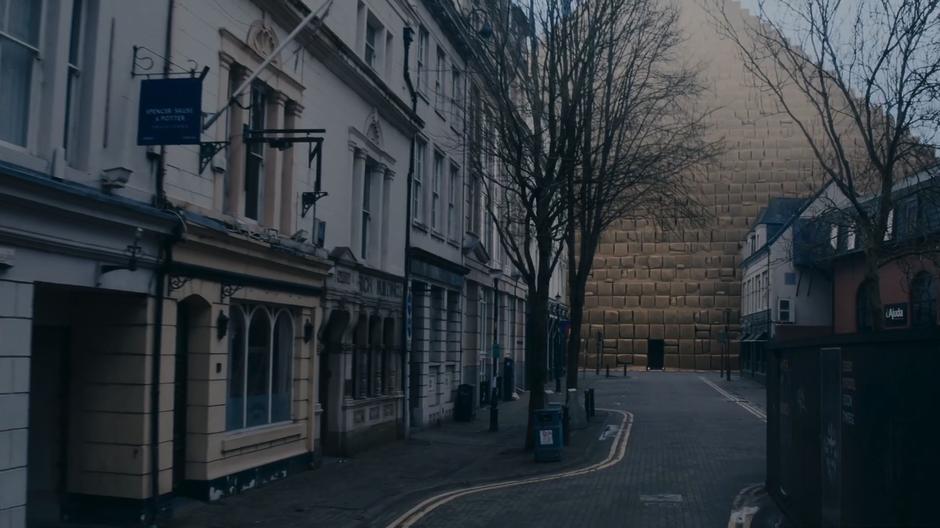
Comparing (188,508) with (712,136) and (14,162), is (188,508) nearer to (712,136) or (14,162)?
(14,162)

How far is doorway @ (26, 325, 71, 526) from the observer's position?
40.4ft

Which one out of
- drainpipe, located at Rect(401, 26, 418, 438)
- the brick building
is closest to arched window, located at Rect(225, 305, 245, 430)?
drainpipe, located at Rect(401, 26, 418, 438)

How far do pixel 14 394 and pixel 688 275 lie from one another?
7264 cm

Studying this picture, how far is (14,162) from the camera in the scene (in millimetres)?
9766

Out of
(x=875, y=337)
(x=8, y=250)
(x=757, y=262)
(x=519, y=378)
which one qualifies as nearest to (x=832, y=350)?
(x=875, y=337)

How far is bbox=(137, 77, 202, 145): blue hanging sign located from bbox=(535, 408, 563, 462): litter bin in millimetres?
10341

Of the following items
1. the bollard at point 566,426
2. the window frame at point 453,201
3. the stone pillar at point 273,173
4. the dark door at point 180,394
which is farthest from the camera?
the window frame at point 453,201

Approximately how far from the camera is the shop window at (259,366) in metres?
15.4

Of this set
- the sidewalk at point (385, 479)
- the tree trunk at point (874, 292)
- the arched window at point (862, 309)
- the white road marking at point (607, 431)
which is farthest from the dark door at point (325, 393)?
the arched window at point (862, 309)

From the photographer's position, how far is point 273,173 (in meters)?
16.6

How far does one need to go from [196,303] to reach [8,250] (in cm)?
458

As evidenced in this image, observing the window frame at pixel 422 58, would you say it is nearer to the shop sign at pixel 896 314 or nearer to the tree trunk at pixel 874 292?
the tree trunk at pixel 874 292

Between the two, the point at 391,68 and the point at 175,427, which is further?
the point at 391,68

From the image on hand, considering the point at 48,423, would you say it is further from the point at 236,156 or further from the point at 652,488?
the point at 652,488
